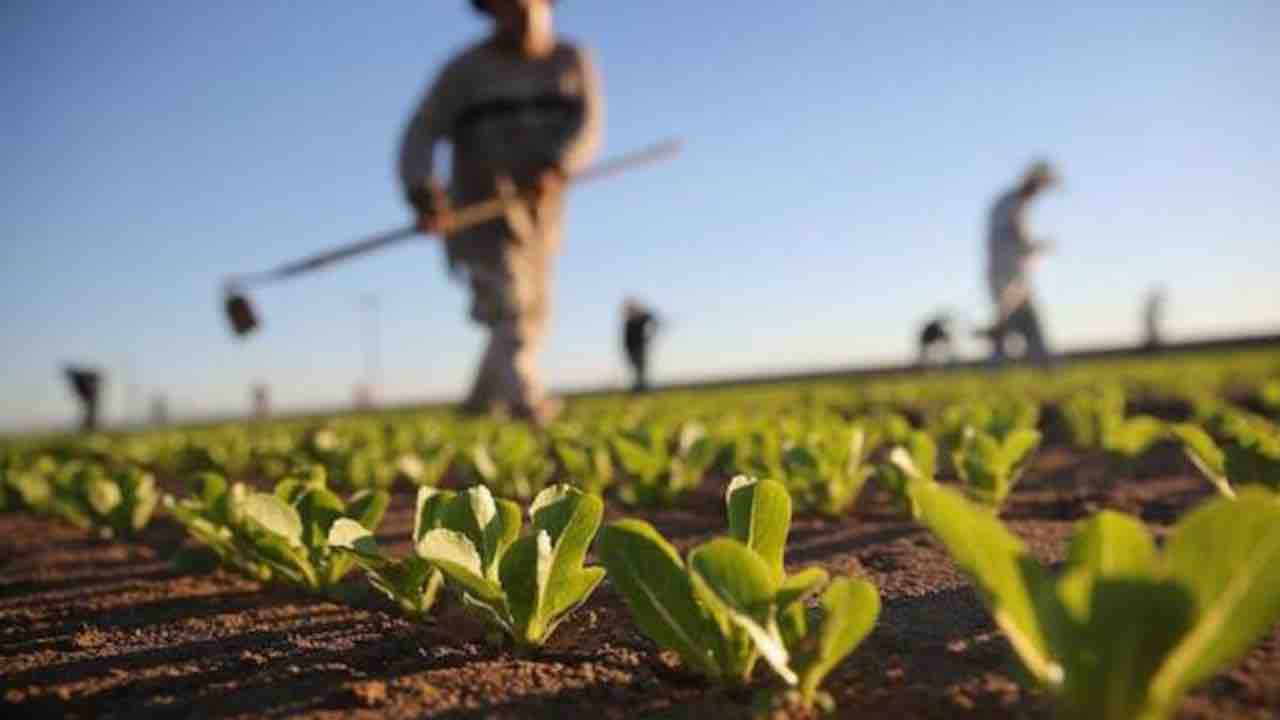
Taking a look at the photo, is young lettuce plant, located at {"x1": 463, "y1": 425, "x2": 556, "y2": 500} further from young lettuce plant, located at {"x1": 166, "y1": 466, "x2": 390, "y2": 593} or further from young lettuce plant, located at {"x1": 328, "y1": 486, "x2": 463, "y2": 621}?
young lettuce plant, located at {"x1": 328, "y1": 486, "x2": 463, "y2": 621}

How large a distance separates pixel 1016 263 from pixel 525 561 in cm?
1354

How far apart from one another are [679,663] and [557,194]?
6705 mm

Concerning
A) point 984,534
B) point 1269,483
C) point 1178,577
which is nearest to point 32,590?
point 984,534

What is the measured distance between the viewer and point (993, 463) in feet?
7.52

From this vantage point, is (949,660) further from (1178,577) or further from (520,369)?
(520,369)

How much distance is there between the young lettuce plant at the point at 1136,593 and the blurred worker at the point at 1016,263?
532 inches

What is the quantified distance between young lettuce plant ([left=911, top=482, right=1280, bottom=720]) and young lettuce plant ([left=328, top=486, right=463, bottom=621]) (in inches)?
35.2

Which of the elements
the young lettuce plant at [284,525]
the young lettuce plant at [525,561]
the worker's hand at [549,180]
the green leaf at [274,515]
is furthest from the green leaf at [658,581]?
the worker's hand at [549,180]

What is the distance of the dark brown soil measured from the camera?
115cm

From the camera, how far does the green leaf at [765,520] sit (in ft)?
4.09

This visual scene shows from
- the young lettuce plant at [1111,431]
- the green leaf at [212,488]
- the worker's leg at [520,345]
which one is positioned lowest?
the young lettuce plant at [1111,431]

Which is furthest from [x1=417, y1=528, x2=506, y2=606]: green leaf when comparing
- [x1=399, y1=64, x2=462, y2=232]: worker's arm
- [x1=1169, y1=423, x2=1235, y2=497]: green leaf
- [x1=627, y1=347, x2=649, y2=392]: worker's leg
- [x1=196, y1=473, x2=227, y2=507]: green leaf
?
[x1=627, y1=347, x2=649, y2=392]: worker's leg

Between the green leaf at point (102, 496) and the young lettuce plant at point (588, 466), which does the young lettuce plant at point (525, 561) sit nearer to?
the young lettuce plant at point (588, 466)

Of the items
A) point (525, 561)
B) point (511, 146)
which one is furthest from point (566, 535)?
point (511, 146)
